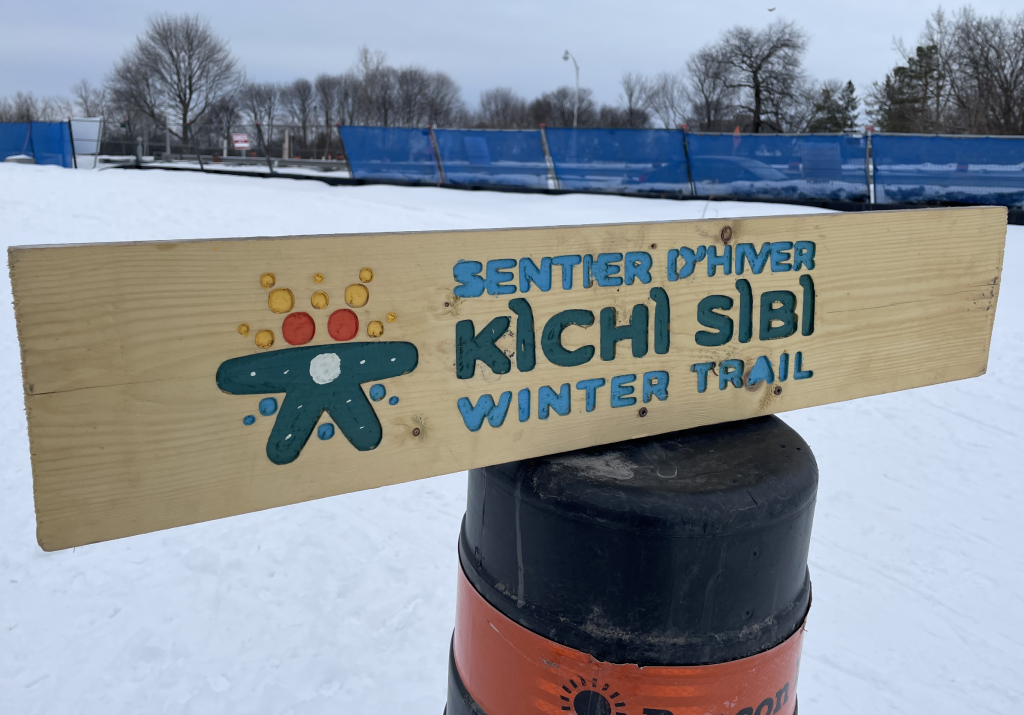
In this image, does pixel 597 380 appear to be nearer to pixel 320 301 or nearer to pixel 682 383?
pixel 682 383

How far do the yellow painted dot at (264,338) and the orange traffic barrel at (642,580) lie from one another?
57 cm

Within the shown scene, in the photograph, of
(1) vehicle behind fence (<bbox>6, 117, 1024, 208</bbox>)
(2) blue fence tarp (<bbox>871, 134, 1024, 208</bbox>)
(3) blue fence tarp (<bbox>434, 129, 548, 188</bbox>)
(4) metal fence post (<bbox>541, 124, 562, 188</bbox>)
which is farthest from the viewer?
(3) blue fence tarp (<bbox>434, 129, 548, 188</bbox>)

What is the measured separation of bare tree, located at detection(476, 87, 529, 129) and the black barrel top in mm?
74267

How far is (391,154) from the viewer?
642 inches

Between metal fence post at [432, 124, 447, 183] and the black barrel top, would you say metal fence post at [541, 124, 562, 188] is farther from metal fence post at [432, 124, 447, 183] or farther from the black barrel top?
the black barrel top

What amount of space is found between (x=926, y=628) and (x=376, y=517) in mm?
2922

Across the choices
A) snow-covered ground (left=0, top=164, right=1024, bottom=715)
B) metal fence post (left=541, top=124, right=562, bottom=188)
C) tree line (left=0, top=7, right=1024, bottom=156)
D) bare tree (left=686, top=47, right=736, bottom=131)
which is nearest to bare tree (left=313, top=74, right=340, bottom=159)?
tree line (left=0, top=7, right=1024, bottom=156)

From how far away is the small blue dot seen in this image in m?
1.25

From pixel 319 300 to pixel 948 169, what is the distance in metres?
13.1

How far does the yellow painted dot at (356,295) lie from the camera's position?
128cm

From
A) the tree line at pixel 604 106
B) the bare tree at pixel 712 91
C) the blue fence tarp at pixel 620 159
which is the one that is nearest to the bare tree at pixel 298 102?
the tree line at pixel 604 106

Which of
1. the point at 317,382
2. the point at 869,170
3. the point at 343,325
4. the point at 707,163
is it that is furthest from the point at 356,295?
the point at 707,163

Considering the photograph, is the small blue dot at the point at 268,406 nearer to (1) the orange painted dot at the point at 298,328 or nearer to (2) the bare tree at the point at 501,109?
(1) the orange painted dot at the point at 298,328

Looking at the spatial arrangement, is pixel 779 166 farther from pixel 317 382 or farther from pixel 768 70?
pixel 768 70
